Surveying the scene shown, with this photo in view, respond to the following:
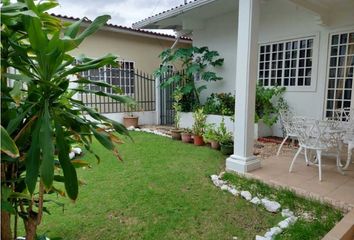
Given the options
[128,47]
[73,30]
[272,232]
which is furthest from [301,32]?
[128,47]

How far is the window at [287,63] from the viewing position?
6637 millimetres

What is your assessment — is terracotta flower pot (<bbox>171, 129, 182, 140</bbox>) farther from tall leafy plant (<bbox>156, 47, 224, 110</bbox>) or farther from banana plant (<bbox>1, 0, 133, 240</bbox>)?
banana plant (<bbox>1, 0, 133, 240</bbox>)

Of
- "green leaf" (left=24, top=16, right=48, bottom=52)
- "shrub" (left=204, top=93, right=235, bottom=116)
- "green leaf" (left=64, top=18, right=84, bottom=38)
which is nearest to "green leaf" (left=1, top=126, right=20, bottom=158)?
"green leaf" (left=24, top=16, right=48, bottom=52)

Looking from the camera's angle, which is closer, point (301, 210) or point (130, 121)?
point (301, 210)

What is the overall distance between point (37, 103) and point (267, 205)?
2.83m

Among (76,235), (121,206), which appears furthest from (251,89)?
(76,235)

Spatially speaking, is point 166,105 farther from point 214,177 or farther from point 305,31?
point 214,177

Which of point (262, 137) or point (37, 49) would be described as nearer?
point (37, 49)

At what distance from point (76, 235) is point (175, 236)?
0.95 meters

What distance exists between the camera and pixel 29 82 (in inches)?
48.2

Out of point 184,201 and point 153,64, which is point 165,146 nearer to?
point 184,201

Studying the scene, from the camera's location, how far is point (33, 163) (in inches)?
47.9

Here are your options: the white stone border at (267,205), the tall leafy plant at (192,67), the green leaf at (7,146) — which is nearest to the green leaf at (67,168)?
the green leaf at (7,146)

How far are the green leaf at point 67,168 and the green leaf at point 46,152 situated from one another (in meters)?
0.08
